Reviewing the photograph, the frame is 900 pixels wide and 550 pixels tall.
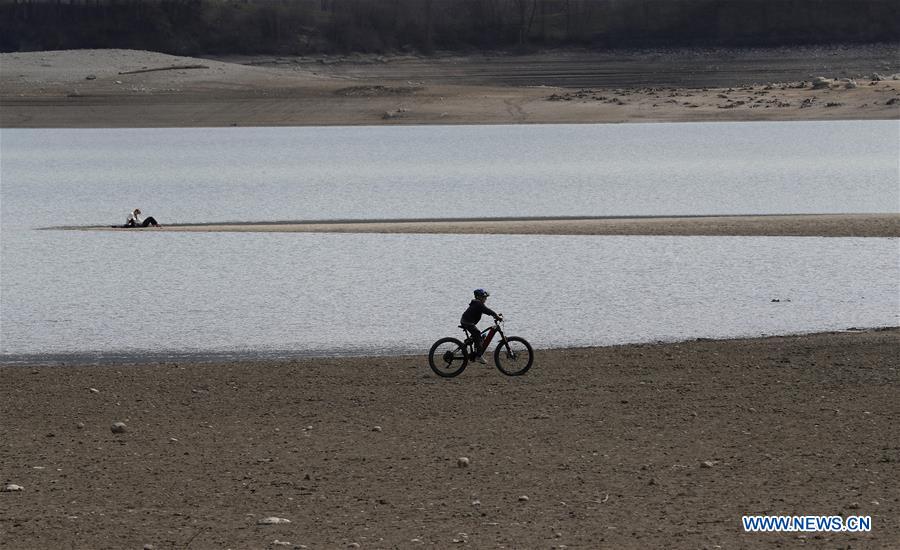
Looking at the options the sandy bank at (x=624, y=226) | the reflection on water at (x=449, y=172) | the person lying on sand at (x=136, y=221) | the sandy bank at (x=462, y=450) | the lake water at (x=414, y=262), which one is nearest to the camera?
the sandy bank at (x=462, y=450)

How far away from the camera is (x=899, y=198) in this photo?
27.4 m

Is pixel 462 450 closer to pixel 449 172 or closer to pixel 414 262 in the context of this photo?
pixel 414 262

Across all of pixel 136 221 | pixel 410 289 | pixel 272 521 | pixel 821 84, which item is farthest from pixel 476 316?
pixel 821 84

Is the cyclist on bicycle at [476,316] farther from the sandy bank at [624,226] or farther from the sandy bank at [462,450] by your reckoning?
the sandy bank at [624,226]

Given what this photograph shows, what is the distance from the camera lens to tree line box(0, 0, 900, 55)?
3920 inches

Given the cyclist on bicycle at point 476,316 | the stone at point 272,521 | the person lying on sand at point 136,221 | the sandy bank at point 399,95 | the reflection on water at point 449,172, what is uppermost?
the sandy bank at point 399,95

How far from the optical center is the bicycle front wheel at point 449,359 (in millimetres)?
10812

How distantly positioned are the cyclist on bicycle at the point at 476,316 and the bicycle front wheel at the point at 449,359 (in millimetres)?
116

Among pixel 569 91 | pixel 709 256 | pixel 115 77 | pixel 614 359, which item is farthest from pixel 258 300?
pixel 115 77

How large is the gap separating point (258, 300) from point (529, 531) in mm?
8683

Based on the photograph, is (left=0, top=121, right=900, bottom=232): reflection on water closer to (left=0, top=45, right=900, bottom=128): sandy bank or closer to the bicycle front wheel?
(left=0, top=45, right=900, bottom=128): sandy bank

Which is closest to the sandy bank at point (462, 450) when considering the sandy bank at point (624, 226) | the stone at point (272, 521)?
the stone at point (272, 521)

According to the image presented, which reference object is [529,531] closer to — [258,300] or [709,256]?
[258,300]

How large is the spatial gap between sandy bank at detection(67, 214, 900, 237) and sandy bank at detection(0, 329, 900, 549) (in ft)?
31.7
